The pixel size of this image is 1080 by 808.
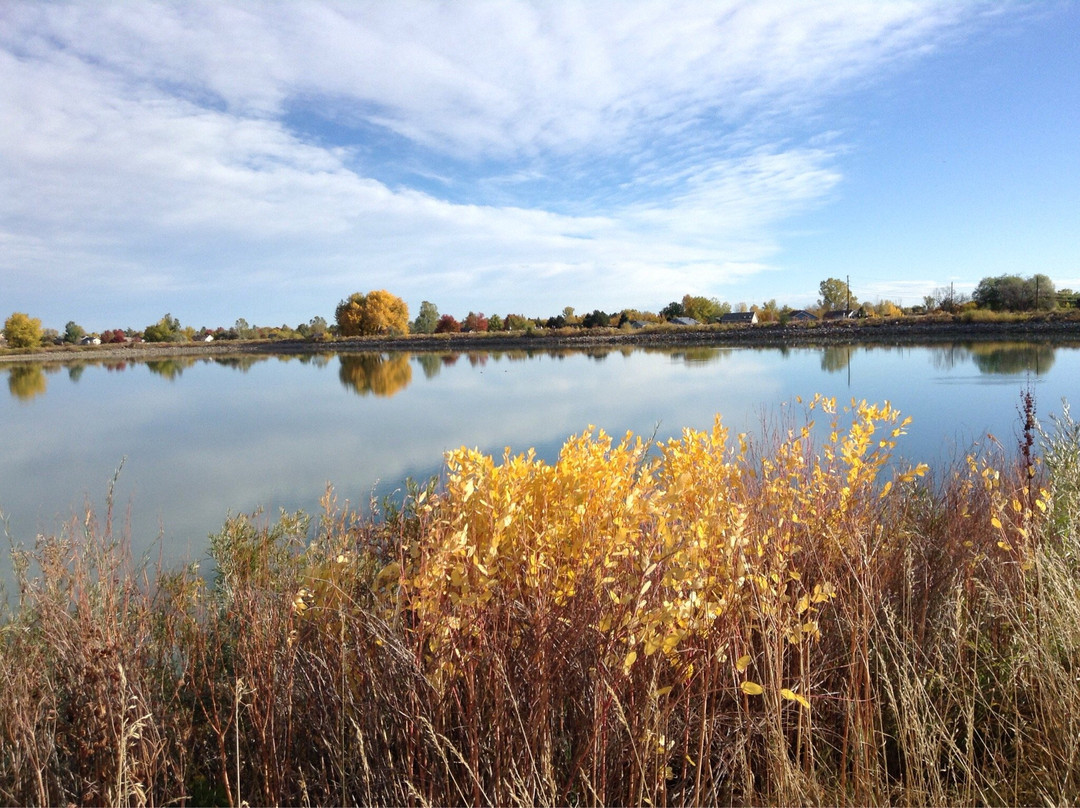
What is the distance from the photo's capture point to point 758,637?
9.23 feet

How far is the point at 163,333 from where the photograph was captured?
3794 inches

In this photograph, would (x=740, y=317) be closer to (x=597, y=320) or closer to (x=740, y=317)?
(x=740, y=317)

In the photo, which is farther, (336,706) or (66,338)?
(66,338)

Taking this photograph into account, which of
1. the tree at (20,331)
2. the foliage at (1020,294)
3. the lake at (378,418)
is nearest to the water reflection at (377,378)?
the lake at (378,418)

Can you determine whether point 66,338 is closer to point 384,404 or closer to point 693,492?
point 384,404

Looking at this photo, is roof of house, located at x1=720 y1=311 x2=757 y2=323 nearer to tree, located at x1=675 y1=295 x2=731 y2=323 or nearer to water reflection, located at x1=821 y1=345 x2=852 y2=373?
tree, located at x1=675 y1=295 x2=731 y2=323

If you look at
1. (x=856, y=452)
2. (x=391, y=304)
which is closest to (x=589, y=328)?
(x=391, y=304)

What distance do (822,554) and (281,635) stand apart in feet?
8.21

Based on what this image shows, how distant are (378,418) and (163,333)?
91803 millimetres

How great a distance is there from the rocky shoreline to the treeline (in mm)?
3783

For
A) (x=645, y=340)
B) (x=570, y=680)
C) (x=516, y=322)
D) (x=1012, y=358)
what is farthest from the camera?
(x=516, y=322)

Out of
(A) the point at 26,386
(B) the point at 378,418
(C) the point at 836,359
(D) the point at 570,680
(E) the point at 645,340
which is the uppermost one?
(E) the point at 645,340

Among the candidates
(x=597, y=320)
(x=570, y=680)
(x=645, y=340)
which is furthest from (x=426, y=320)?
(x=570, y=680)

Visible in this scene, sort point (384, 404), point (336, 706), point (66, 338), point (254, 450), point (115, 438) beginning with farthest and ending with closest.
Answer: point (66, 338)
point (384, 404)
point (115, 438)
point (254, 450)
point (336, 706)
